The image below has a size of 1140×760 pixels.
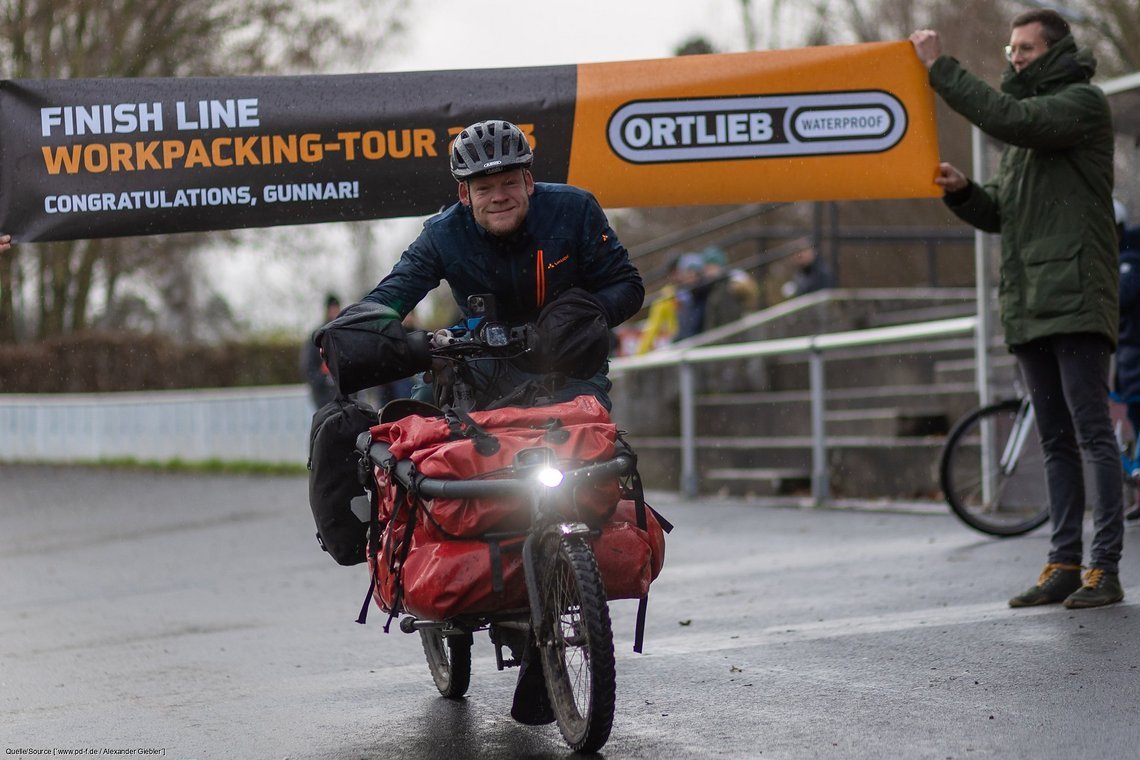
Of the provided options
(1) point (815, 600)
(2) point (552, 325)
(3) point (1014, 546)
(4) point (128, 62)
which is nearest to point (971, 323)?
(3) point (1014, 546)

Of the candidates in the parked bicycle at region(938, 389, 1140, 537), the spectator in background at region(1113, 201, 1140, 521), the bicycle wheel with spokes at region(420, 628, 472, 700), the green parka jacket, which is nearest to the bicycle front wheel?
the parked bicycle at region(938, 389, 1140, 537)

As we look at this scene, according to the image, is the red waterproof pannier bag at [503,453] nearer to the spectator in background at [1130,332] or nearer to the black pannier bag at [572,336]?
the black pannier bag at [572,336]

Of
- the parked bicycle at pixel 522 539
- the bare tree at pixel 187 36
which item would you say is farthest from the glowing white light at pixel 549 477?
the bare tree at pixel 187 36

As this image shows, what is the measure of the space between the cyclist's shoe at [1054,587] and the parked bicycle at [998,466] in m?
2.63

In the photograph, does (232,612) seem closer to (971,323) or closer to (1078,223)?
(1078,223)

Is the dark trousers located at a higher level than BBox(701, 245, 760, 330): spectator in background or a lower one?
lower

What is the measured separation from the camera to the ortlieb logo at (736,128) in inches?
304

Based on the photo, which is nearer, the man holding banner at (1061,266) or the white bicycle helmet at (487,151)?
the white bicycle helmet at (487,151)

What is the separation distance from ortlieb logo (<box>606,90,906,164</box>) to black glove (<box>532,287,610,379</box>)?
2758 mm

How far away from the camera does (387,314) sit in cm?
505

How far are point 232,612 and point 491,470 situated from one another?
428 cm

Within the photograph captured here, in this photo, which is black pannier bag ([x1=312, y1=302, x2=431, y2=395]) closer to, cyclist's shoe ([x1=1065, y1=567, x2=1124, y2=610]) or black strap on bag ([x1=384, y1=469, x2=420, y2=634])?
black strap on bag ([x1=384, y1=469, x2=420, y2=634])

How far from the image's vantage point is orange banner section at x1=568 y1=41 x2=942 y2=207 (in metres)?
7.70

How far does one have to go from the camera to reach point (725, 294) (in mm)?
19031
